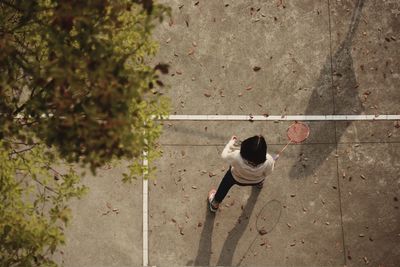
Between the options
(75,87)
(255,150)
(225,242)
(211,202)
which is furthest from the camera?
(225,242)

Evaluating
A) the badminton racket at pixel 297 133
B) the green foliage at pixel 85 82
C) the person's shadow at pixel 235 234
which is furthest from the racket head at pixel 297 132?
the green foliage at pixel 85 82

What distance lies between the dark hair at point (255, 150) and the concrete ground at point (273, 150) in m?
1.90

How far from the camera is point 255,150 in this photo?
23.1ft

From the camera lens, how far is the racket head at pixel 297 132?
30.2 ft

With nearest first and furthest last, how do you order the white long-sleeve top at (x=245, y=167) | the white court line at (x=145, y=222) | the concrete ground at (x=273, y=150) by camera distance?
the white long-sleeve top at (x=245, y=167)
the white court line at (x=145, y=222)
the concrete ground at (x=273, y=150)

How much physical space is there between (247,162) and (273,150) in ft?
6.56

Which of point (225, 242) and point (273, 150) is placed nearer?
point (225, 242)

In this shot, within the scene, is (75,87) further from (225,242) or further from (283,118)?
(283,118)

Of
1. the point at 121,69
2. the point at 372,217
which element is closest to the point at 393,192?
the point at 372,217

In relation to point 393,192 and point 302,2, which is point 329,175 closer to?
point 393,192

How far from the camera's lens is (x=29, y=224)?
548 centimetres

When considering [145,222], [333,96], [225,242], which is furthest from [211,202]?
[333,96]

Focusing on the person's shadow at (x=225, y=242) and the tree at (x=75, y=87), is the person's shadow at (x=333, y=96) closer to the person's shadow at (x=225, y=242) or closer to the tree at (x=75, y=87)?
the person's shadow at (x=225, y=242)

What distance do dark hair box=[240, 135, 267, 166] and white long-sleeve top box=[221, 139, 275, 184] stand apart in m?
0.16
